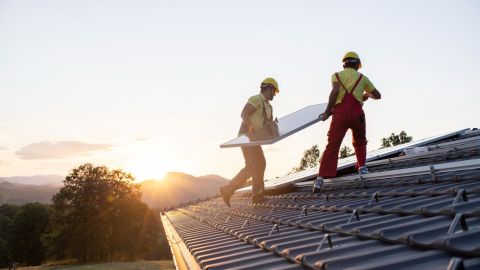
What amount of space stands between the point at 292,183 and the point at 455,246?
737 centimetres

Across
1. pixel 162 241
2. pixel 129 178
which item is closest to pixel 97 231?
pixel 129 178

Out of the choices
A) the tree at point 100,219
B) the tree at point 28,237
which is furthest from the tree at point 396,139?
the tree at point 28,237

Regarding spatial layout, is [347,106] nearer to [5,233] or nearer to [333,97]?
[333,97]

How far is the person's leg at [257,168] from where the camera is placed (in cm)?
781

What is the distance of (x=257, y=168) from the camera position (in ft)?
26.2

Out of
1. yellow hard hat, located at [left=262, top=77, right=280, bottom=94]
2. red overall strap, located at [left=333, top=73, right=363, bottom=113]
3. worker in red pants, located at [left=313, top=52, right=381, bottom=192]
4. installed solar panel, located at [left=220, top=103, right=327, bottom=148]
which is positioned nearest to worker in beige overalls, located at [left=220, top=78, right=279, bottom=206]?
yellow hard hat, located at [left=262, top=77, right=280, bottom=94]

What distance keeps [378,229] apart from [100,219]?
59.8m

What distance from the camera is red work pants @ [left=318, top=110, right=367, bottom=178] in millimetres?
6375

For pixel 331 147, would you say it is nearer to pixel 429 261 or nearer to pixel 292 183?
pixel 292 183

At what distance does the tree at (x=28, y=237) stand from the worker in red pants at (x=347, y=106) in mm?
66299

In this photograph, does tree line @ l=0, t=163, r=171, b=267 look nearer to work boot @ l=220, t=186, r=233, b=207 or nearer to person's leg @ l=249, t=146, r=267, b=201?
work boot @ l=220, t=186, r=233, b=207

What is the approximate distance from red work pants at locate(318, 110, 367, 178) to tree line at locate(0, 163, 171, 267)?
179 ft

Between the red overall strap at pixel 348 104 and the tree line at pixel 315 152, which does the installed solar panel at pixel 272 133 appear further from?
the tree line at pixel 315 152

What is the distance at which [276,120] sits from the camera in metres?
8.02
